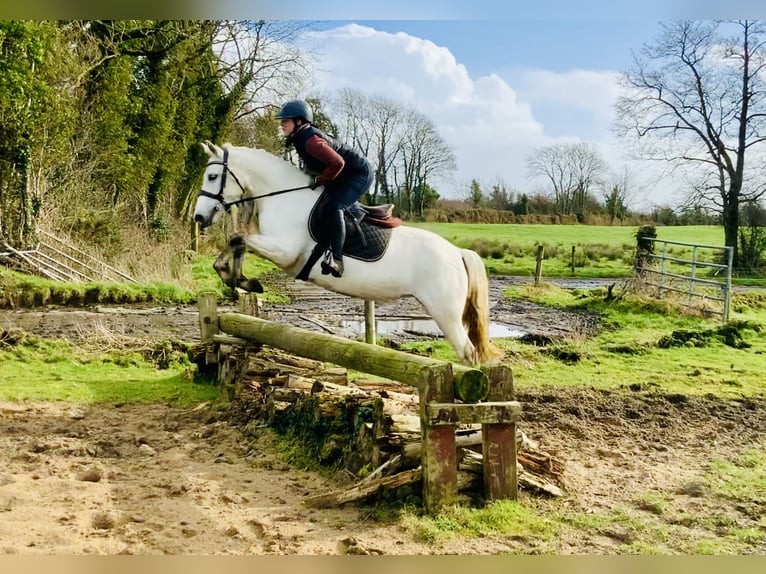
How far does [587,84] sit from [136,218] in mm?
3469

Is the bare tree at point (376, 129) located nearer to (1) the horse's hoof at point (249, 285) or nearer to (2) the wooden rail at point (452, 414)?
(1) the horse's hoof at point (249, 285)

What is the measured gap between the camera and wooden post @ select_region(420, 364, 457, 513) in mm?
2826

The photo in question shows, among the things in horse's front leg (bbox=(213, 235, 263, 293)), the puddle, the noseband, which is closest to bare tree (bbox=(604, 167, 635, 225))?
the puddle

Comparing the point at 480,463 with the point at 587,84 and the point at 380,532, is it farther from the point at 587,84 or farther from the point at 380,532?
the point at 587,84

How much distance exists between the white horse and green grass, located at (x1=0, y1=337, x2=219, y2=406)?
1.70 meters

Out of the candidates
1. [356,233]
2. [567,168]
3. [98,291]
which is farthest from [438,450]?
[98,291]

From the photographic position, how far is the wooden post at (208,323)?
499 cm

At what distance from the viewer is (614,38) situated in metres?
4.98

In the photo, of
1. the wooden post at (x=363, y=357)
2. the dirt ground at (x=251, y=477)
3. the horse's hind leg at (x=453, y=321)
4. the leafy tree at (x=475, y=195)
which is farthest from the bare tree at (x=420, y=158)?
the horse's hind leg at (x=453, y=321)

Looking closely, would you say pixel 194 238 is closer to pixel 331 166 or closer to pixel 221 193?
pixel 221 193

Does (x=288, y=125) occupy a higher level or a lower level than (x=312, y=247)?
higher

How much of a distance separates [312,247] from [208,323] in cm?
184

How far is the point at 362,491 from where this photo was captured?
298 cm

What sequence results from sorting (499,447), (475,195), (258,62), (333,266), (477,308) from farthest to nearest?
(258,62) < (475,195) < (477,308) < (333,266) < (499,447)
